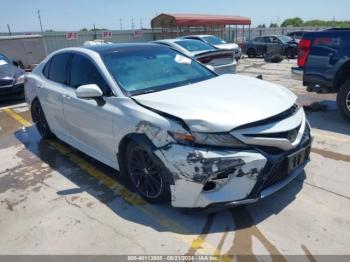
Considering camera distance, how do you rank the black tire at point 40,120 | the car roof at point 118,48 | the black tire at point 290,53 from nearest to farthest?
the car roof at point 118,48 → the black tire at point 40,120 → the black tire at point 290,53

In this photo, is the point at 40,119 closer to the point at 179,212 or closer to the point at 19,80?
the point at 179,212

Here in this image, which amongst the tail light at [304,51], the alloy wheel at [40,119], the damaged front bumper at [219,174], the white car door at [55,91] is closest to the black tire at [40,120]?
the alloy wheel at [40,119]

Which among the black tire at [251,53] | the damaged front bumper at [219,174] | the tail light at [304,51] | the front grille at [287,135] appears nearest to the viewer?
the damaged front bumper at [219,174]

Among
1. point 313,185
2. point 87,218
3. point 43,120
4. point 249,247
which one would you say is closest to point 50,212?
point 87,218

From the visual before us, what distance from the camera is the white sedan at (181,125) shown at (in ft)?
8.96

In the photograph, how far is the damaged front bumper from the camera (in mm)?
2684

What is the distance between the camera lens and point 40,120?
5.56 m

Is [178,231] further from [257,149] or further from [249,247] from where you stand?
[257,149]

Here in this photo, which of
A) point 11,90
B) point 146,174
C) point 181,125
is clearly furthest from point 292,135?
point 11,90

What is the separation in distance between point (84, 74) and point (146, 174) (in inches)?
63.4

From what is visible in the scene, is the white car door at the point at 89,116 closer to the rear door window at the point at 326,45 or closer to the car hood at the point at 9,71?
the rear door window at the point at 326,45

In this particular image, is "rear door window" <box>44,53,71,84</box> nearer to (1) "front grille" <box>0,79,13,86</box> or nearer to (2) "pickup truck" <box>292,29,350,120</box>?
(2) "pickup truck" <box>292,29,350,120</box>

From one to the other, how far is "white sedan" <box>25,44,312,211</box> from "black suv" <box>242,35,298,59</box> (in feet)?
52.8

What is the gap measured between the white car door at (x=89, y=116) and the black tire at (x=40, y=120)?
117 centimetres
